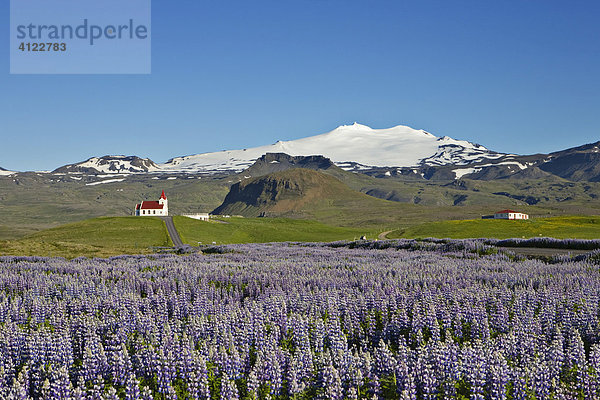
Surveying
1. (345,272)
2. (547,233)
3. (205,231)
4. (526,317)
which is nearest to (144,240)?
(205,231)

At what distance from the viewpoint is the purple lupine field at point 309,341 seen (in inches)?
374

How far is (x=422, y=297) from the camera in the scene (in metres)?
17.9

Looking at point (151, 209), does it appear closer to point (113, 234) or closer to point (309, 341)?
point (113, 234)

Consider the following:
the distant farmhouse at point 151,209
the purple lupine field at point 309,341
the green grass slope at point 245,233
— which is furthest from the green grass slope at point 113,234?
the purple lupine field at point 309,341

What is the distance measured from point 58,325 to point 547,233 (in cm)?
7220

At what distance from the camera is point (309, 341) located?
1357cm

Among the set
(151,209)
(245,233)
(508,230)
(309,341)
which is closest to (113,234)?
(245,233)

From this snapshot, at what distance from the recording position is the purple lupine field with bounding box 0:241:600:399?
9.49m

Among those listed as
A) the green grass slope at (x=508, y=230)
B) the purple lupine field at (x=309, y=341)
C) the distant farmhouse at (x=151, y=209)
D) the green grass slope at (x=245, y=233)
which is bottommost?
the green grass slope at (x=245, y=233)

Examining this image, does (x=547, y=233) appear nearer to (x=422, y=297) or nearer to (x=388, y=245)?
(x=388, y=245)

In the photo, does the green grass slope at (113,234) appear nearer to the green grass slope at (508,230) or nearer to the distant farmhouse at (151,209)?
the distant farmhouse at (151,209)

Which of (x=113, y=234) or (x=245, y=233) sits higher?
(x=113, y=234)

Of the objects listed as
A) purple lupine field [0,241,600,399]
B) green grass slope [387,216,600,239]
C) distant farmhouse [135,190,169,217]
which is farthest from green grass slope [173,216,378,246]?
purple lupine field [0,241,600,399]

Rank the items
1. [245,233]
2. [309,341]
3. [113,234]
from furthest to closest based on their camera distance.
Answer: [245,233], [113,234], [309,341]
